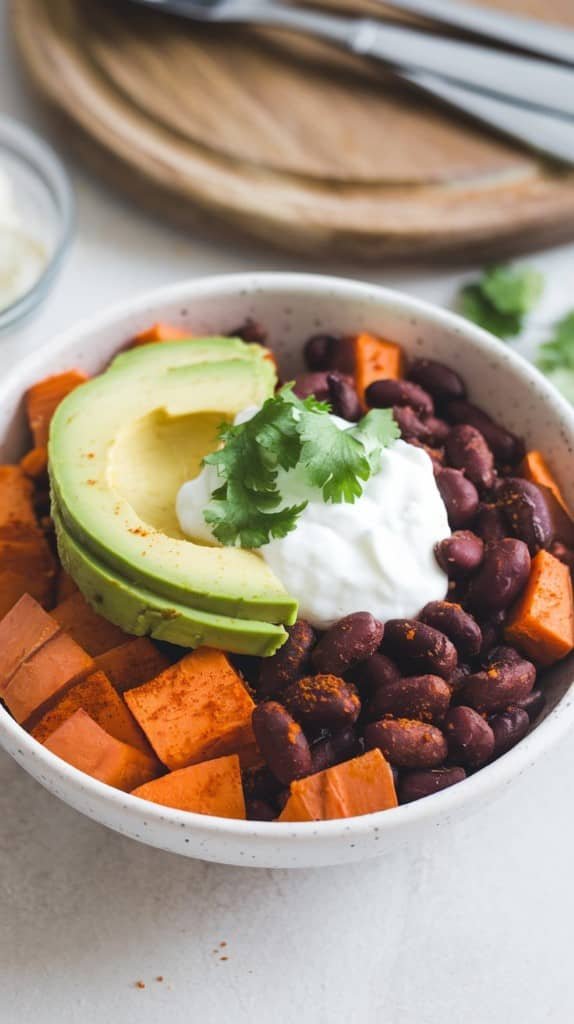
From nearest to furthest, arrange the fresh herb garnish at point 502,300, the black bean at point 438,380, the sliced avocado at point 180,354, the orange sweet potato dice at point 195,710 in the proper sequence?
1. the orange sweet potato dice at point 195,710
2. the sliced avocado at point 180,354
3. the black bean at point 438,380
4. the fresh herb garnish at point 502,300

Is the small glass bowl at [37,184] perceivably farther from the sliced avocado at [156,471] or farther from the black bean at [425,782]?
the black bean at [425,782]

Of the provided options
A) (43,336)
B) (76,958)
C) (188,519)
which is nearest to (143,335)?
(188,519)

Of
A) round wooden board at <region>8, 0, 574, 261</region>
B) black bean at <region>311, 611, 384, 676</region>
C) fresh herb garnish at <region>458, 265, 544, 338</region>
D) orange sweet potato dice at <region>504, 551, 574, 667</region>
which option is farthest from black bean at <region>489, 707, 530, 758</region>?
round wooden board at <region>8, 0, 574, 261</region>

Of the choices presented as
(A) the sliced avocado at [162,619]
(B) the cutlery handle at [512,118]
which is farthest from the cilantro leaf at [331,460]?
(B) the cutlery handle at [512,118]

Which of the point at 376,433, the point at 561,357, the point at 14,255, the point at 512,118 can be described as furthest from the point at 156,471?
the point at 512,118

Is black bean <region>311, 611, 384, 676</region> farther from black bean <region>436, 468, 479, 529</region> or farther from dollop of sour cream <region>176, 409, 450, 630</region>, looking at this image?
black bean <region>436, 468, 479, 529</region>

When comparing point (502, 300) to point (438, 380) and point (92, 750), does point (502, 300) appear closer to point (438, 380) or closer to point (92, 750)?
point (438, 380)
